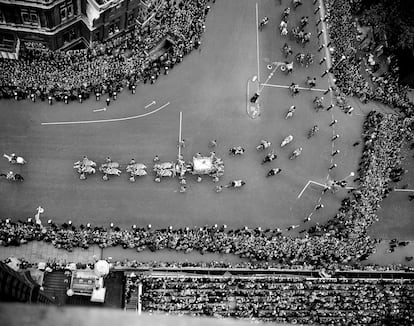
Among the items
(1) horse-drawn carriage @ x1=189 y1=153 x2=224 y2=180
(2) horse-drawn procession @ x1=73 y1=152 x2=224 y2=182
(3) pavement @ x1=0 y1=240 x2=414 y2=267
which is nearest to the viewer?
(3) pavement @ x1=0 y1=240 x2=414 y2=267

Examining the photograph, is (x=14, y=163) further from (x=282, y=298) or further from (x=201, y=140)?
(x=282, y=298)

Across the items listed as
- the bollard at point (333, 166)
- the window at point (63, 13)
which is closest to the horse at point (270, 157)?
the bollard at point (333, 166)

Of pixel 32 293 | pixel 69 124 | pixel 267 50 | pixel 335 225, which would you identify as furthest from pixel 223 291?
pixel 267 50

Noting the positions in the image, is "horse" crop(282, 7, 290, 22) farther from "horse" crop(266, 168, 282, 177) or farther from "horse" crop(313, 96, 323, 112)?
"horse" crop(266, 168, 282, 177)

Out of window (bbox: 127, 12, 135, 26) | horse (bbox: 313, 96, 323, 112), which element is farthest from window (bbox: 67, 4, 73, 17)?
horse (bbox: 313, 96, 323, 112)

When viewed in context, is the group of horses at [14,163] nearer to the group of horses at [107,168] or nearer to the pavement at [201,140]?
the pavement at [201,140]

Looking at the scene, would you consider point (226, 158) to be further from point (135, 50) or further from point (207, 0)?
point (207, 0)
